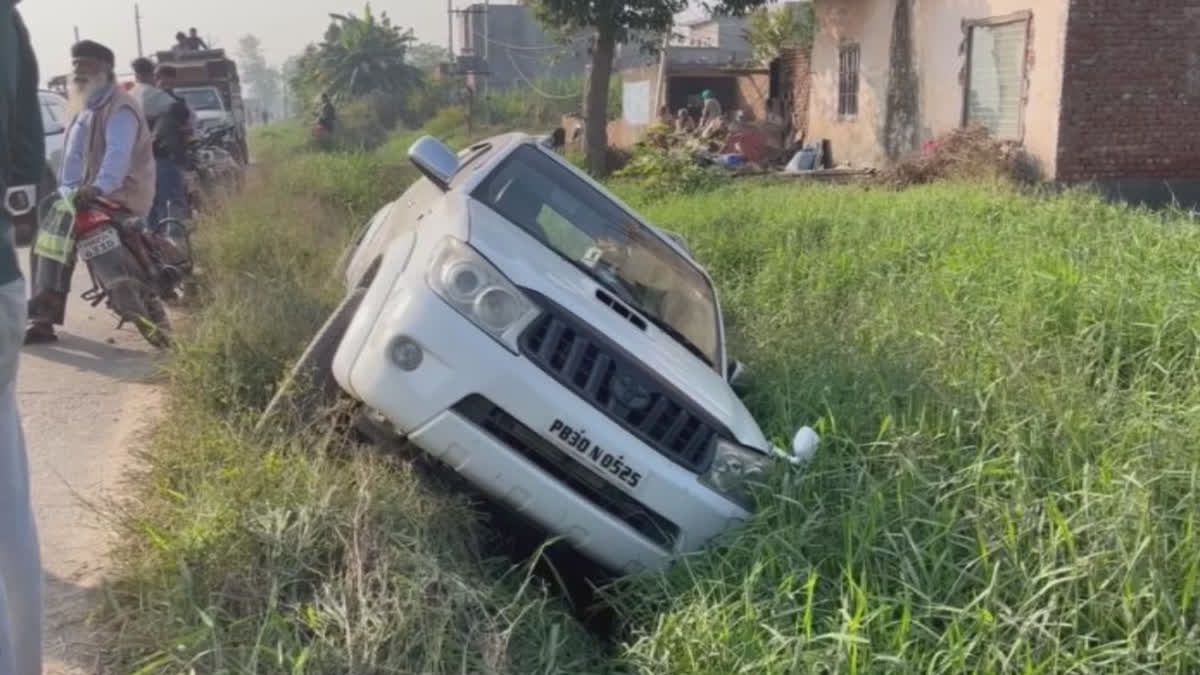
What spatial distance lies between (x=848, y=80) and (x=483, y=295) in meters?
14.9

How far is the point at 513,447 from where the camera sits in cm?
337

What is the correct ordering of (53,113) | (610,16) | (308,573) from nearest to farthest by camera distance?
(308,573), (53,113), (610,16)

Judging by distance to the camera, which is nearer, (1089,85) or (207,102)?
(1089,85)

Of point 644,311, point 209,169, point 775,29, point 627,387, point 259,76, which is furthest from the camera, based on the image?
point 259,76

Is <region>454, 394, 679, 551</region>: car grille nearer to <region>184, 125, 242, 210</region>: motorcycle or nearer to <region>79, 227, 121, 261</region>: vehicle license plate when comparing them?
<region>79, 227, 121, 261</region>: vehicle license plate

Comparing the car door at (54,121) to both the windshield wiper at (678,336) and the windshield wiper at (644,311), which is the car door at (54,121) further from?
the windshield wiper at (678,336)

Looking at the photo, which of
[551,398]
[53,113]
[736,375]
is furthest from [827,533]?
[53,113]

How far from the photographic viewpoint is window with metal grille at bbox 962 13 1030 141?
1222 centimetres

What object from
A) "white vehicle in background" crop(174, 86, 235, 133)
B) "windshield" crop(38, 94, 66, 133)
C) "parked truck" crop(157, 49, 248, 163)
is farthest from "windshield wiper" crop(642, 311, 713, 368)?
"white vehicle in background" crop(174, 86, 235, 133)

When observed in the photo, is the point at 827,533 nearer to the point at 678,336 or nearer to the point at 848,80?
the point at 678,336

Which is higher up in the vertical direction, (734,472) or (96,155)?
(96,155)

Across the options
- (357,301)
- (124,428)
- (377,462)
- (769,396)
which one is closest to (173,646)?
(377,462)

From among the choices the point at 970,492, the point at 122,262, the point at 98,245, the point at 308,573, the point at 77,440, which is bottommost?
the point at 77,440

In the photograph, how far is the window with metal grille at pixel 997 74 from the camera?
1222 centimetres
